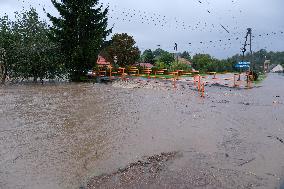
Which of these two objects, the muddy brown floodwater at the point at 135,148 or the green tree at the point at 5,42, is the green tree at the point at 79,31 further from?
the muddy brown floodwater at the point at 135,148

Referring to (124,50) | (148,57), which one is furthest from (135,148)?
(148,57)

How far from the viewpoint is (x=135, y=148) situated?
33.4 feet

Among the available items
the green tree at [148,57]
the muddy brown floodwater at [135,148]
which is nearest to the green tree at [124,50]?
the green tree at [148,57]

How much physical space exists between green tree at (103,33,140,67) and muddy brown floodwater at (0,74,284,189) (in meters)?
36.0

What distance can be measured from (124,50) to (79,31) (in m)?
21.5

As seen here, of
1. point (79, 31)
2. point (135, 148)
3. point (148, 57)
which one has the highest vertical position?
point (79, 31)

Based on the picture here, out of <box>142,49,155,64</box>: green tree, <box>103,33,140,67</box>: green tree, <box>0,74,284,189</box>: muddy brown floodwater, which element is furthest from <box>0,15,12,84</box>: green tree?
<box>142,49,155,64</box>: green tree

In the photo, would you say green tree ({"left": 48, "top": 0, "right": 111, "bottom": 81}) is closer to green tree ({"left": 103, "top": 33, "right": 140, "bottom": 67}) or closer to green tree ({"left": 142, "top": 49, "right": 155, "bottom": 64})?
green tree ({"left": 103, "top": 33, "right": 140, "bottom": 67})

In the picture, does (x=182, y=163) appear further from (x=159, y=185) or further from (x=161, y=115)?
(x=161, y=115)

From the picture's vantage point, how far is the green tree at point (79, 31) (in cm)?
3200

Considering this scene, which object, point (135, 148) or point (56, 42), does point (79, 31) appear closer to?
point (56, 42)

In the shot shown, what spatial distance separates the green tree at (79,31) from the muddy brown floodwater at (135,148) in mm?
14386

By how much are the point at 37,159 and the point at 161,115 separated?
8100 mm

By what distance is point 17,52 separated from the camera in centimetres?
3061
